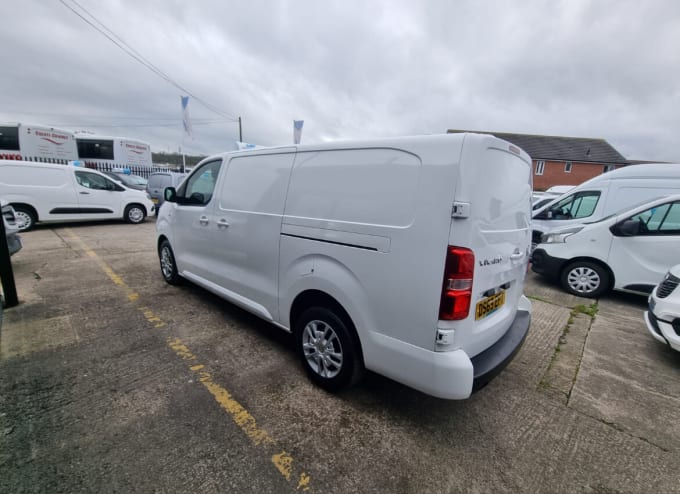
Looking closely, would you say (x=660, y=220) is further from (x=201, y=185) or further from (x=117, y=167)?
(x=117, y=167)

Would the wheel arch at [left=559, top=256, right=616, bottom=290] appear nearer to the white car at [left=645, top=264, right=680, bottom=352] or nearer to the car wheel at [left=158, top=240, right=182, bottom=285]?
the white car at [left=645, top=264, right=680, bottom=352]

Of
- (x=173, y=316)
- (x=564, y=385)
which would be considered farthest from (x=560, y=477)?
(x=173, y=316)

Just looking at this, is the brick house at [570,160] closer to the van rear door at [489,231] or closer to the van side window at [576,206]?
the van side window at [576,206]

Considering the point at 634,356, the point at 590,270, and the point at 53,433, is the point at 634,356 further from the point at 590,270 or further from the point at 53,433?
the point at 53,433

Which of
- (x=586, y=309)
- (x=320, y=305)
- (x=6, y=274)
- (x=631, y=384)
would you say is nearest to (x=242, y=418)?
(x=320, y=305)

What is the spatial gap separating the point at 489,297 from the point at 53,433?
9.63 ft

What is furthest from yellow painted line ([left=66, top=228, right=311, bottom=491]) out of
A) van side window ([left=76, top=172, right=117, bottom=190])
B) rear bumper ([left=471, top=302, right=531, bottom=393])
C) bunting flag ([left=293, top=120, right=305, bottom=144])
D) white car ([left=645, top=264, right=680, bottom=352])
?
bunting flag ([left=293, top=120, right=305, bottom=144])

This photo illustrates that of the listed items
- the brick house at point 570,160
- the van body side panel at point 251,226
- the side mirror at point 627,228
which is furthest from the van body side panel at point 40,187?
the brick house at point 570,160

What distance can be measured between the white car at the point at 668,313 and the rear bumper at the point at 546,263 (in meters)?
1.99

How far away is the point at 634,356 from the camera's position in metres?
3.20

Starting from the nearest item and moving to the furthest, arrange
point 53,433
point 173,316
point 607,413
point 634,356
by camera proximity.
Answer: point 53,433, point 607,413, point 634,356, point 173,316

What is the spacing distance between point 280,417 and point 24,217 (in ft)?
32.4

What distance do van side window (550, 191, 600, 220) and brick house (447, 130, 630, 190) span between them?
28378 millimetres

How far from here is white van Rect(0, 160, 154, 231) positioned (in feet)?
25.2
